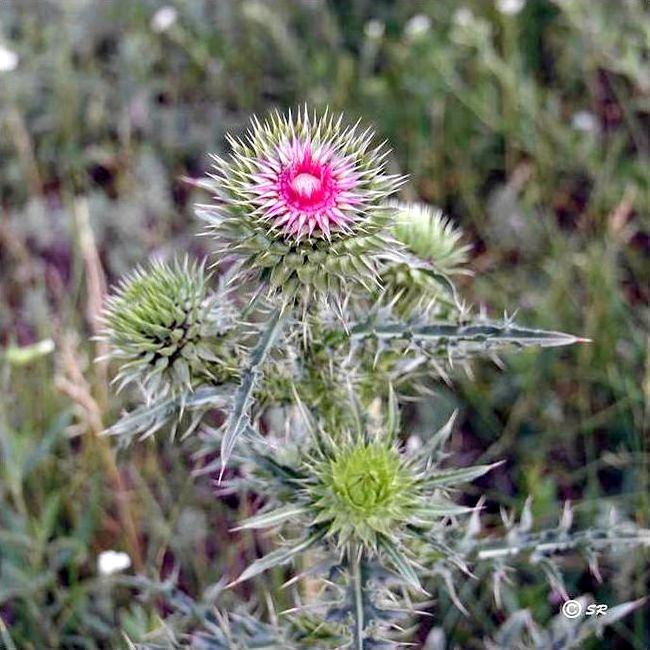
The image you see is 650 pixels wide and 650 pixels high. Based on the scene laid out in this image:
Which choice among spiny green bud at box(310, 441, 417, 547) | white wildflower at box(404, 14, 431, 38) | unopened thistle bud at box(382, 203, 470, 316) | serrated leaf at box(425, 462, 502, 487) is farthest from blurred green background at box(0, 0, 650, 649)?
unopened thistle bud at box(382, 203, 470, 316)

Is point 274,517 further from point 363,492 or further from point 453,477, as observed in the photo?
point 453,477

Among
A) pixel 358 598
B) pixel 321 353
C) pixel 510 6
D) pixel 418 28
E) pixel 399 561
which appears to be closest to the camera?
pixel 399 561

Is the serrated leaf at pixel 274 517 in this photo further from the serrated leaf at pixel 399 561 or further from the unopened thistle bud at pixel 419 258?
the unopened thistle bud at pixel 419 258

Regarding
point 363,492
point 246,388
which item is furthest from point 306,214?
point 363,492

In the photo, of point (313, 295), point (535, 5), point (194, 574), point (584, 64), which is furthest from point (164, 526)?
point (535, 5)

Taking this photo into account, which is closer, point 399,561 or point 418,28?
point 399,561

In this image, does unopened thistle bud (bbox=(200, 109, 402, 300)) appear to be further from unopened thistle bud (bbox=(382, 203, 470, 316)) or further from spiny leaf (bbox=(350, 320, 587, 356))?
unopened thistle bud (bbox=(382, 203, 470, 316))

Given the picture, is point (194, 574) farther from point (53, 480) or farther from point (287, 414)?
point (287, 414)

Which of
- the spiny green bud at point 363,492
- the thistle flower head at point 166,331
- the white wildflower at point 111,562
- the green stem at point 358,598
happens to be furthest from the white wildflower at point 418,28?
the green stem at point 358,598
